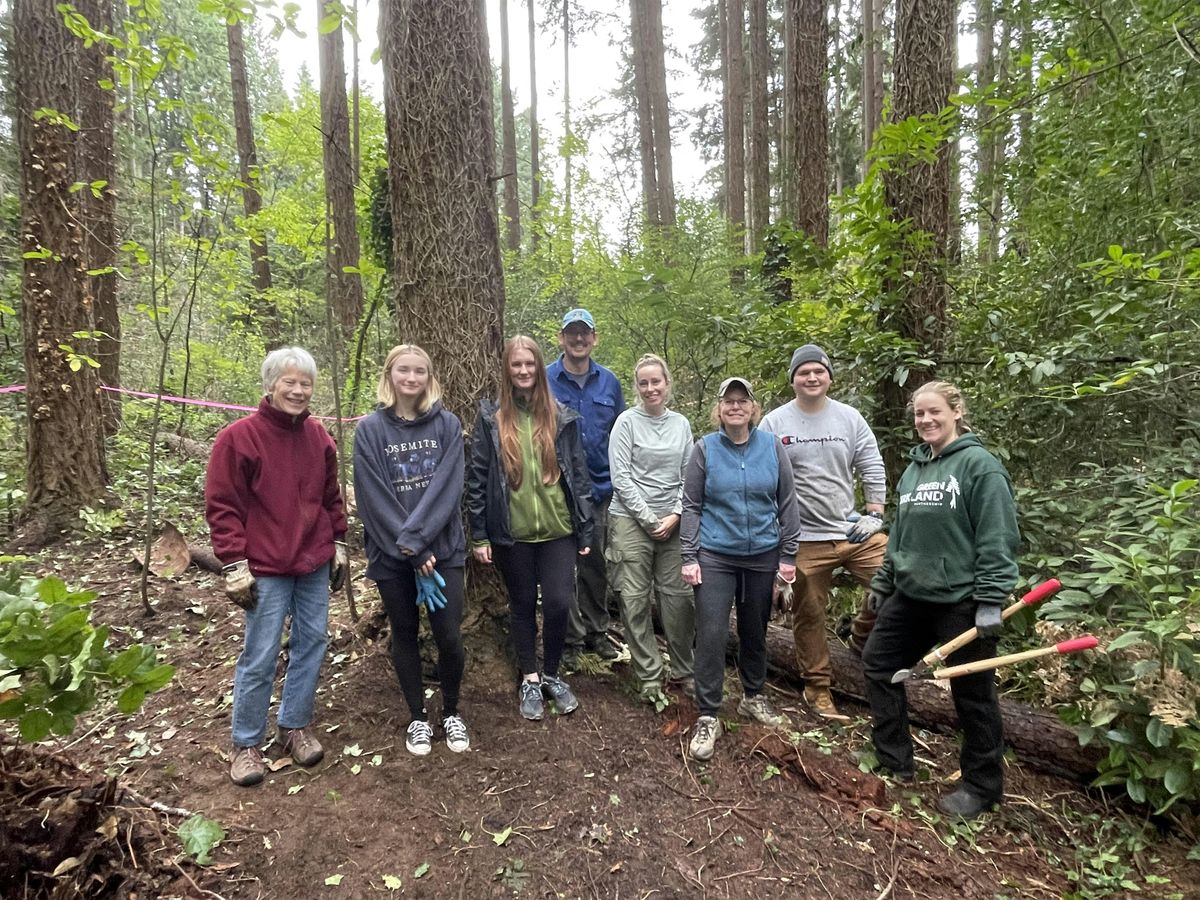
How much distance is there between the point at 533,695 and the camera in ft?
10.9

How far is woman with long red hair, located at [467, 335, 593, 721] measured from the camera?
324 centimetres

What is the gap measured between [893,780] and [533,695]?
1.86m

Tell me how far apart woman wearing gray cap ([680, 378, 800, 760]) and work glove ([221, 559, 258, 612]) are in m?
2.06

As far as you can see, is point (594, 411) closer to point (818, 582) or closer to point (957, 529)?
point (818, 582)

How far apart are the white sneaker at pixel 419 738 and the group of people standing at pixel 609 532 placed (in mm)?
15

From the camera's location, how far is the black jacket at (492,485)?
3227 millimetres

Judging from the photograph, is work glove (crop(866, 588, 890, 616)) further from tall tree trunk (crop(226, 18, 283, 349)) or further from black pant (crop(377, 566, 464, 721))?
tall tree trunk (crop(226, 18, 283, 349))

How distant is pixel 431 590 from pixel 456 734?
0.73 metres

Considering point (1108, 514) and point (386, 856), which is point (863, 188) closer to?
point (1108, 514)

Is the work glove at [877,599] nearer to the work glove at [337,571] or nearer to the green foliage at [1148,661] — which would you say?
the green foliage at [1148,661]

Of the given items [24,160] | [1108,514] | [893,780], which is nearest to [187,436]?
[24,160]

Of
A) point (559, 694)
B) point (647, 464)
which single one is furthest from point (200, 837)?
point (647, 464)

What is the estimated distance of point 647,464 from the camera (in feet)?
11.8

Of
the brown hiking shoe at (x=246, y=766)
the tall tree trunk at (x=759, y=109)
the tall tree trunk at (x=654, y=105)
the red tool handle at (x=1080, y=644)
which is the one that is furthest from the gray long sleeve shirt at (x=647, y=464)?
the tall tree trunk at (x=654, y=105)
